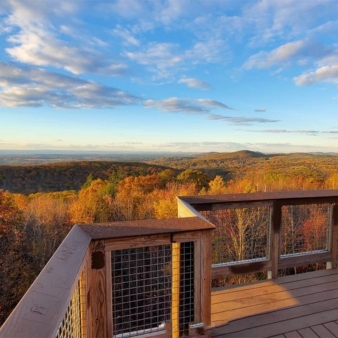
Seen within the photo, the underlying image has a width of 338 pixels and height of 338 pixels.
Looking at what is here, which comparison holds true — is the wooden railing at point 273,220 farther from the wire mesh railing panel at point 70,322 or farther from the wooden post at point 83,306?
the wire mesh railing panel at point 70,322

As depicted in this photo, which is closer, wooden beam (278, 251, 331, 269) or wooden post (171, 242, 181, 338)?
wooden post (171, 242, 181, 338)

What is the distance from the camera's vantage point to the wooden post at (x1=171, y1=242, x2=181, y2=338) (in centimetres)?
200

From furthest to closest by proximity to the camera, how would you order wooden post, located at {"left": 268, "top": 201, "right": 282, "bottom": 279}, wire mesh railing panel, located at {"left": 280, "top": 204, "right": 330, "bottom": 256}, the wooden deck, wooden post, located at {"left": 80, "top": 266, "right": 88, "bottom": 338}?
wire mesh railing panel, located at {"left": 280, "top": 204, "right": 330, "bottom": 256}, wooden post, located at {"left": 268, "top": 201, "right": 282, "bottom": 279}, the wooden deck, wooden post, located at {"left": 80, "top": 266, "right": 88, "bottom": 338}

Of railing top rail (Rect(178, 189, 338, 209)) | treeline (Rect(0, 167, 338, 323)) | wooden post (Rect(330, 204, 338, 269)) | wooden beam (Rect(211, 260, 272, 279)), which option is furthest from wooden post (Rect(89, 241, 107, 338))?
treeline (Rect(0, 167, 338, 323))

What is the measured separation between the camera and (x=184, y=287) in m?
2.04

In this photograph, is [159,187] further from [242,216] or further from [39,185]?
[242,216]

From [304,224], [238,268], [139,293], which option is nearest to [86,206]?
[304,224]

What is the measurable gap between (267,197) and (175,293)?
5.18ft

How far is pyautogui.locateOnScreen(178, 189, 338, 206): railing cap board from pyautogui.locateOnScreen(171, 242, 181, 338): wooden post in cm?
74

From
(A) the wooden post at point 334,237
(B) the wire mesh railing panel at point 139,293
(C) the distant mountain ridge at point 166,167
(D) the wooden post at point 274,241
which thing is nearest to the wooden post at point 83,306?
(B) the wire mesh railing panel at point 139,293

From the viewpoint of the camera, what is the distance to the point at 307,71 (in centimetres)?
1168

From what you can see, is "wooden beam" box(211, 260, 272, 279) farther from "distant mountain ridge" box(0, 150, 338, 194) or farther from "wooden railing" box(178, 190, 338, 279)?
"distant mountain ridge" box(0, 150, 338, 194)

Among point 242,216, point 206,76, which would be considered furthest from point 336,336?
point 206,76

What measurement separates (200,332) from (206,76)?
16380mm
